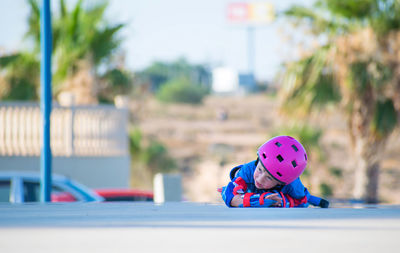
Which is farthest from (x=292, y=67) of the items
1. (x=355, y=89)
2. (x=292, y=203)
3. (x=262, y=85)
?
(x=262, y=85)

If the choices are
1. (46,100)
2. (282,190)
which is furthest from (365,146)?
(282,190)

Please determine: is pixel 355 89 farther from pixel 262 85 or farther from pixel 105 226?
pixel 262 85

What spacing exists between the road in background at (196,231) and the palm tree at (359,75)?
11188 mm

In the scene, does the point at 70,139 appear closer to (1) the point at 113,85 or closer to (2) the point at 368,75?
(1) the point at 113,85

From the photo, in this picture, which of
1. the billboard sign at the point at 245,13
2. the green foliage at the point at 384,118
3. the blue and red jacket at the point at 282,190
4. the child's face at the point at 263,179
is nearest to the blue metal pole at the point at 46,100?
the blue and red jacket at the point at 282,190

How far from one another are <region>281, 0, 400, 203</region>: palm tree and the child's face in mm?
10159

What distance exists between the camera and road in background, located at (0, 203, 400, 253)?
2445 mm

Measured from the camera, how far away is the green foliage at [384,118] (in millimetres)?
14414

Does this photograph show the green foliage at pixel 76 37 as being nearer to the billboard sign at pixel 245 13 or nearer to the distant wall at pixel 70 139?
the distant wall at pixel 70 139

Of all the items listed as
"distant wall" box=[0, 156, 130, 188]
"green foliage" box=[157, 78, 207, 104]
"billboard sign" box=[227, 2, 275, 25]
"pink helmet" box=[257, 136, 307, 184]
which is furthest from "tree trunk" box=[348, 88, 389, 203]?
"billboard sign" box=[227, 2, 275, 25]

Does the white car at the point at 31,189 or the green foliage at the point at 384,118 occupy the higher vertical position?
the green foliage at the point at 384,118

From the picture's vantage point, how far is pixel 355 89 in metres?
14.4

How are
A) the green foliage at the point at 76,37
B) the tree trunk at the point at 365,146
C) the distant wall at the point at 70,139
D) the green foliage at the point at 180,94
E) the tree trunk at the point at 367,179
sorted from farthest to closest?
the green foliage at the point at 180,94
the green foliage at the point at 76,37
the distant wall at the point at 70,139
the tree trunk at the point at 367,179
the tree trunk at the point at 365,146

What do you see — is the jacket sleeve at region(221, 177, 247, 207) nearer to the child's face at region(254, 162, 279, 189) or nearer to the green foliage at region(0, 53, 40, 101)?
the child's face at region(254, 162, 279, 189)
